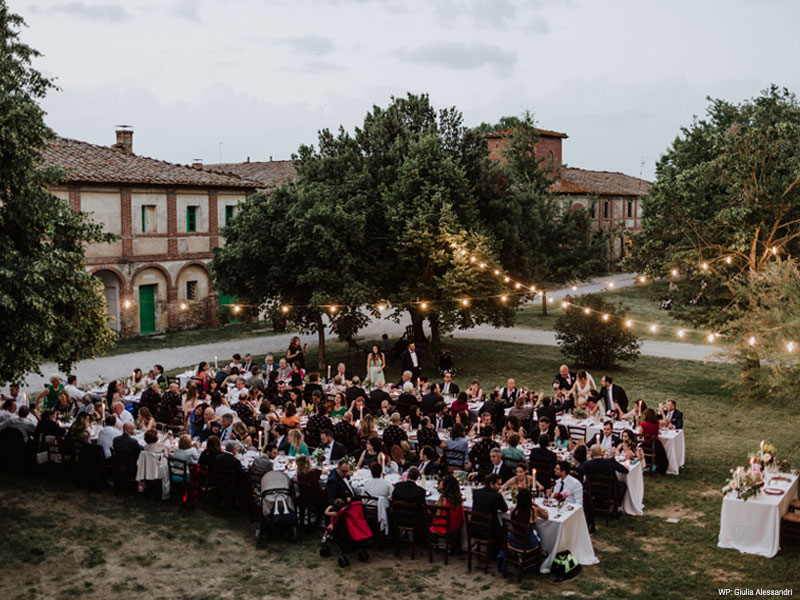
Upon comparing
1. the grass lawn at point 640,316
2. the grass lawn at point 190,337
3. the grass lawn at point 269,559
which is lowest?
the grass lawn at point 269,559

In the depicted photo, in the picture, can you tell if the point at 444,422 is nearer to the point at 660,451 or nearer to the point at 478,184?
the point at 660,451

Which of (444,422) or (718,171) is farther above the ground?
(718,171)

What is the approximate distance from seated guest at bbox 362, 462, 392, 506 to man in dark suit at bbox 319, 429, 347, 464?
5.00ft

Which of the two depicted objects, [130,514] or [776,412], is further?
[776,412]

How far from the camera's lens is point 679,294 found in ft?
76.1

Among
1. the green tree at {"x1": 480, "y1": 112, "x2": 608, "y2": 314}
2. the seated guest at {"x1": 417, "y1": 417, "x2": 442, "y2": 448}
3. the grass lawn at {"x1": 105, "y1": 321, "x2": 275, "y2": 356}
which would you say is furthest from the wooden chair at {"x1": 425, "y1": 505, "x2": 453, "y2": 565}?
the grass lawn at {"x1": 105, "y1": 321, "x2": 275, "y2": 356}

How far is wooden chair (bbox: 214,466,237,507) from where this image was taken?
11773 millimetres

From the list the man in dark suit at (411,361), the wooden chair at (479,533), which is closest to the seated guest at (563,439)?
the wooden chair at (479,533)

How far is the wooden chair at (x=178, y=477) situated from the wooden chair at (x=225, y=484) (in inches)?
22.3

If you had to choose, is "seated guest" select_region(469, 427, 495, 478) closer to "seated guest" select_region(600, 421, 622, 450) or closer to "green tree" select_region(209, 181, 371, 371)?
"seated guest" select_region(600, 421, 622, 450)

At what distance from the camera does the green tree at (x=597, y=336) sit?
78.1 ft

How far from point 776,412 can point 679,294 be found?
206 inches

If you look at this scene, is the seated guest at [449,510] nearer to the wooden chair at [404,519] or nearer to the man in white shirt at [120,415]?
the wooden chair at [404,519]

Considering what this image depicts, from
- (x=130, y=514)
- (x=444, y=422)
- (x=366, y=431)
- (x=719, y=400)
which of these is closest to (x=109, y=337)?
(x=130, y=514)
